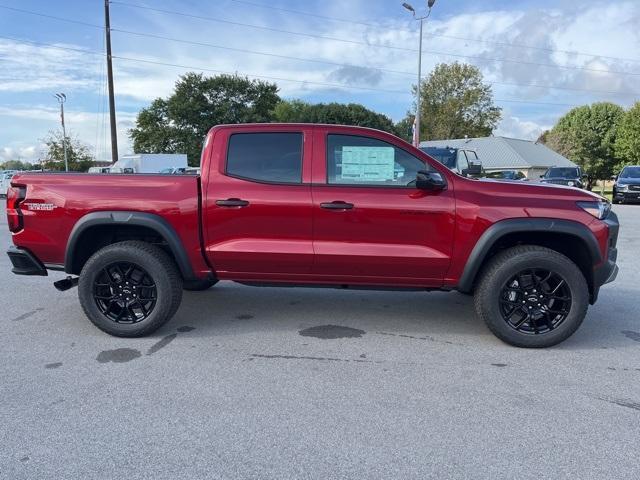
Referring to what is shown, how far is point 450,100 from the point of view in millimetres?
70938

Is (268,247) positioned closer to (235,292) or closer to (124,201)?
(124,201)

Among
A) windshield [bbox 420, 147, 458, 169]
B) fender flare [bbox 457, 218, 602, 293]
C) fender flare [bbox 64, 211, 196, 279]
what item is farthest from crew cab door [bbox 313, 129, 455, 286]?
windshield [bbox 420, 147, 458, 169]

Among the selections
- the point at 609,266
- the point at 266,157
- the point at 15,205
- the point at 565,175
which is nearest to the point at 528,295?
the point at 609,266

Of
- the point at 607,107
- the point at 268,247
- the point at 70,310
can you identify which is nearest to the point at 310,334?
the point at 268,247

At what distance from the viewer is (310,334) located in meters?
4.61

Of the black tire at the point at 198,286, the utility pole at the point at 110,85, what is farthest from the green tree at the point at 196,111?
the black tire at the point at 198,286

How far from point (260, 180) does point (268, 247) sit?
1.92 feet

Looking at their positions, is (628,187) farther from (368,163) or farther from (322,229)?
(322,229)

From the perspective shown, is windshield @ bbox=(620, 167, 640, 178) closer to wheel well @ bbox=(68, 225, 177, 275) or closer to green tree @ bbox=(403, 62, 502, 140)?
wheel well @ bbox=(68, 225, 177, 275)

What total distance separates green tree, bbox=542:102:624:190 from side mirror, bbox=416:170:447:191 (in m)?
61.6

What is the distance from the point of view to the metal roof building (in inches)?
2186

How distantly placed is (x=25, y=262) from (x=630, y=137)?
5799 centimetres

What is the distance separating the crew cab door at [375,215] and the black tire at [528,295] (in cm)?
41

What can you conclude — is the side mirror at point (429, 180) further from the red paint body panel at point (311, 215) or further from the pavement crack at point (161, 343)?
the pavement crack at point (161, 343)
